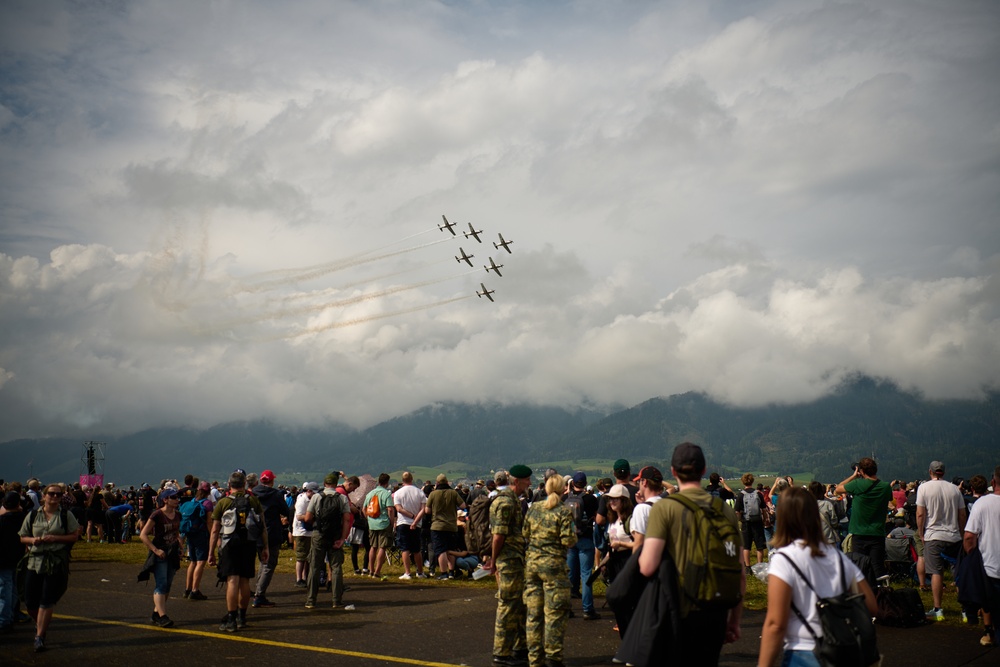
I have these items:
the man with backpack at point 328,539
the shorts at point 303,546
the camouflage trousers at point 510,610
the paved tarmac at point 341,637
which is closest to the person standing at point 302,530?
the shorts at point 303,546

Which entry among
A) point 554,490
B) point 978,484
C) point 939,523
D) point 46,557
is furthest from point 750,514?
point 46,557

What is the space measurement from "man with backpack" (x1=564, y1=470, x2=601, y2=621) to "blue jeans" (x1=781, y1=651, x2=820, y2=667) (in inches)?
258

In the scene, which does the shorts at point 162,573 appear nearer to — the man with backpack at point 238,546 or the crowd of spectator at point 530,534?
the crowd of spectator at point 530,534

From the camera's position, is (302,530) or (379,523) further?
(379,523)

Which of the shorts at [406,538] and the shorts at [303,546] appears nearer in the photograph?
the shorts at [303,546]

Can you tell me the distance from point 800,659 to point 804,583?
18.0 inches

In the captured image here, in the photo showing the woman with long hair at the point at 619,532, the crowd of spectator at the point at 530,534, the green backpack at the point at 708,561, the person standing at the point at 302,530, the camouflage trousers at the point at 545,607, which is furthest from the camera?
the person standing at the point at 302,530

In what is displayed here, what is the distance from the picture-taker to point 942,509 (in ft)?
35.5

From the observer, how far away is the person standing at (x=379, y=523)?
1622 centimetres

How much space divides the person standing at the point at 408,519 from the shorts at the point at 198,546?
13.2ft

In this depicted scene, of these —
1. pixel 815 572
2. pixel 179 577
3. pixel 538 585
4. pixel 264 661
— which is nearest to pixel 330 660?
pixel 264 661

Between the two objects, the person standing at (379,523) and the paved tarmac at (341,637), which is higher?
the person standing at (379,523)

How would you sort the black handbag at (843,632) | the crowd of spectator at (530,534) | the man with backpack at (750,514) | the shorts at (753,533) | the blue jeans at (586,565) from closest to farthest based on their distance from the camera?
the black handbag at (843,632) → the crowd of spectator at (530,534) → the blue jeans at (586,565) → the shorts at (753,533) → the man with backpack at (750,514)

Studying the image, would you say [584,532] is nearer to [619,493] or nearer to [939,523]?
[619,493]
